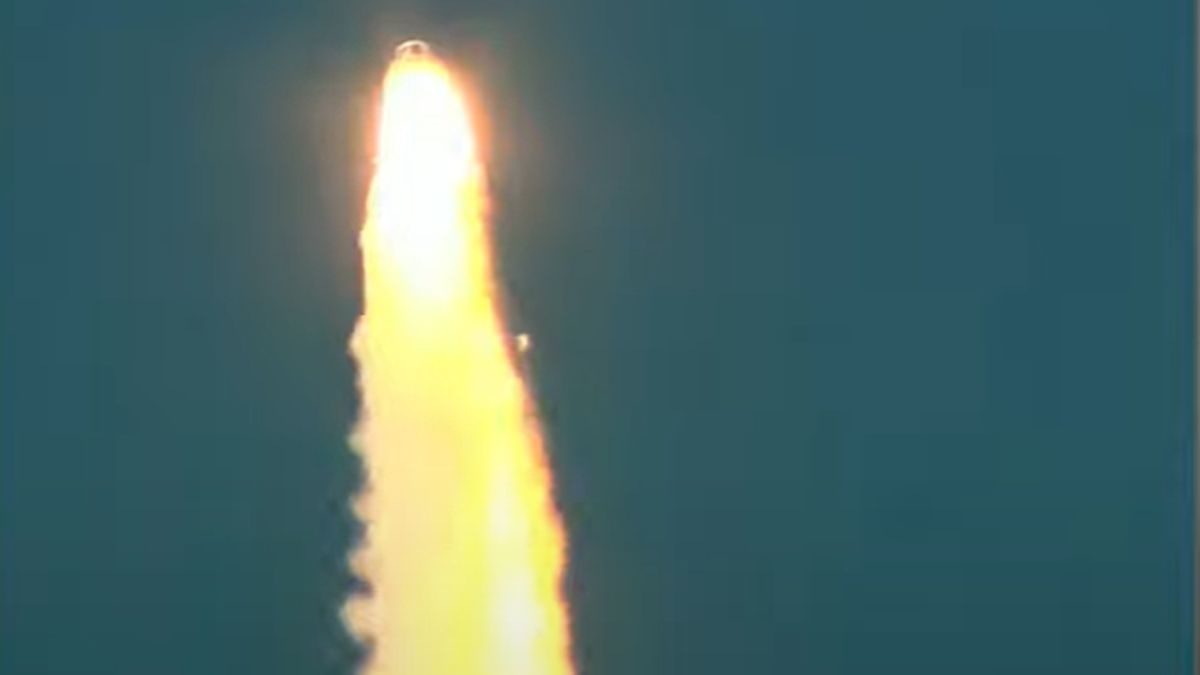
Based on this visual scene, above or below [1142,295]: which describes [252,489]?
below

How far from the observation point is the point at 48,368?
2.54m

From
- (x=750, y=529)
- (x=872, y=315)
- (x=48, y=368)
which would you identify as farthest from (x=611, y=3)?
(x=48, y=368)

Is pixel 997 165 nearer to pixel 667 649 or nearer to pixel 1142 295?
pixel 1142 295

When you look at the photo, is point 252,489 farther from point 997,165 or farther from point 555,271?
point 997,165

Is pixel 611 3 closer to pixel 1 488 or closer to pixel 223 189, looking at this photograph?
pixel 223 189

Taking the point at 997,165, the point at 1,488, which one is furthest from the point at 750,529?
the point at 1,488

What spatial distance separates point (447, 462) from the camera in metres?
2.53

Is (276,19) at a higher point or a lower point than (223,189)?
higher

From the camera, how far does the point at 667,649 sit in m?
2.51

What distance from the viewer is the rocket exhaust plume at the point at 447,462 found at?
252 centimetres

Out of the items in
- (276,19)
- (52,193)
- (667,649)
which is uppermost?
(276,19)

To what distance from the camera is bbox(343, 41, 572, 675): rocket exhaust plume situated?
2516 mm

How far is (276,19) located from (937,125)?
2.95 feet

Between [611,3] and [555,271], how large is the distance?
37 cm
